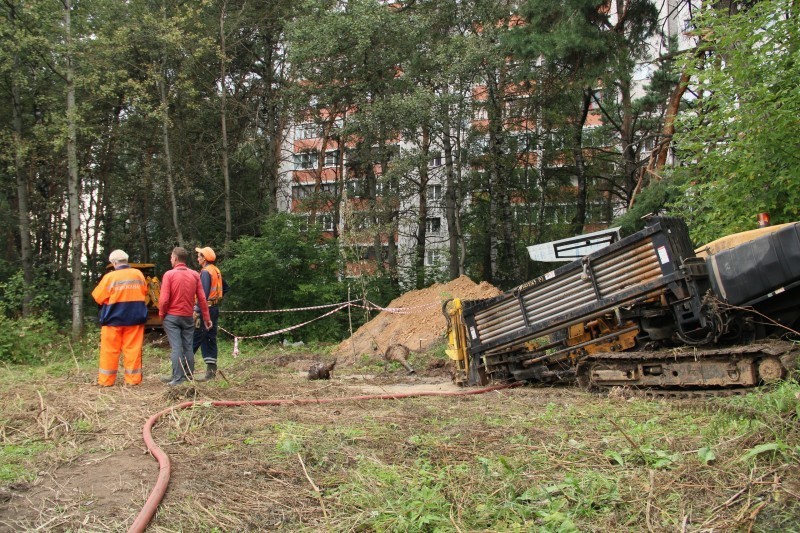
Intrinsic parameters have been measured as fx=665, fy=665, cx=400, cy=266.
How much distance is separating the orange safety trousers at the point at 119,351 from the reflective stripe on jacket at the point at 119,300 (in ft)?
0.35

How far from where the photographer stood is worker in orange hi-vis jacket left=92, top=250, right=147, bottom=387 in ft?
27.5

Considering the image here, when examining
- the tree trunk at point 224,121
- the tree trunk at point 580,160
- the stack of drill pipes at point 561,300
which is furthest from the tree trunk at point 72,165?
the tree trunk at point 580,160

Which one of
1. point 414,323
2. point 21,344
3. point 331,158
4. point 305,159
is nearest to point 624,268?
point 414,323

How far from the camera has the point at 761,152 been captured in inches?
387

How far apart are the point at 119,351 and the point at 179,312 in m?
0.87

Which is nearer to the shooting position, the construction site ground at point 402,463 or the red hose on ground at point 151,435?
the construction site ground at point 402,463

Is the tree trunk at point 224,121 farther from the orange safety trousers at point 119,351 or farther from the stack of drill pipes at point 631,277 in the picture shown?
the stack of drill pipes at point 631,277

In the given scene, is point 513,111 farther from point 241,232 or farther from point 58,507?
point 58,507

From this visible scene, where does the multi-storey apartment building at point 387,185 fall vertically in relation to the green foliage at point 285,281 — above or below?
above

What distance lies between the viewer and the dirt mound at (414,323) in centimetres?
1574

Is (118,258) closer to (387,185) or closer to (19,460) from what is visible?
(19,460)

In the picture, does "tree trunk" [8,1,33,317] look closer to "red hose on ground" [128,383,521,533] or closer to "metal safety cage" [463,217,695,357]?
"red hose on ground" [128,383,521,533]

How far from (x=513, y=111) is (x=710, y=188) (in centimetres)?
1416

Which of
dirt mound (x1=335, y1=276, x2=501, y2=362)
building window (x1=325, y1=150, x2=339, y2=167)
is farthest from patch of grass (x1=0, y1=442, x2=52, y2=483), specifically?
building window (x1=325, y1=150, x2=339, y2=167)
